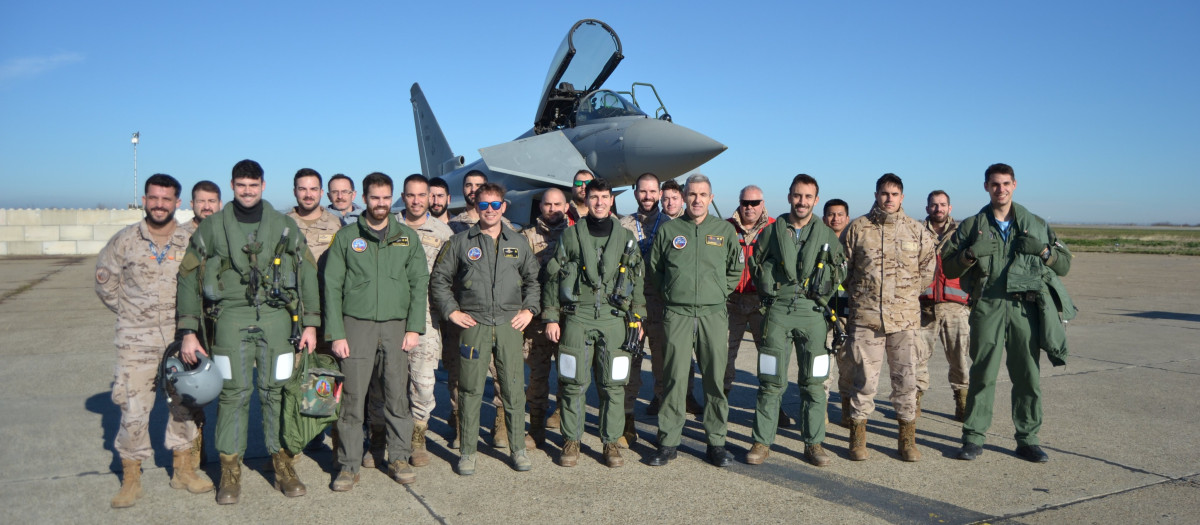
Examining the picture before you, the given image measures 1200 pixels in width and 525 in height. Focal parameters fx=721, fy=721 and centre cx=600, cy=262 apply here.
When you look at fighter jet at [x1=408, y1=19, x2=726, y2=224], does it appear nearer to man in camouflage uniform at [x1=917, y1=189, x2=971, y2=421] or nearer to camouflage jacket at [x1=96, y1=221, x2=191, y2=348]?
man in camouflage uniform at [x1=917, y1=189, x2=971, y2=421]

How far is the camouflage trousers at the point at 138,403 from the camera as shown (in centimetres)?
405

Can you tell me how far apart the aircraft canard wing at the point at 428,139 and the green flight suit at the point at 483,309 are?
39.7 ft

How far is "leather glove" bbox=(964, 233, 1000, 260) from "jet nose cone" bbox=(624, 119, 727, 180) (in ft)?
19.0

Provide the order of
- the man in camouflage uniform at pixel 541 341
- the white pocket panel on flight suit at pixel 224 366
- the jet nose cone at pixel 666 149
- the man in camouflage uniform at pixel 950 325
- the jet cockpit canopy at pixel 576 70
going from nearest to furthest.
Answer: the white pocket panel on flight suit at pixel 224 366
the man in camouflage uniform at pixel 541 341
the man in camouflage uniform at pixel 950 325
the jet nose cone at pixel 666 149
the jet cockpit canopy at pixel 576 70

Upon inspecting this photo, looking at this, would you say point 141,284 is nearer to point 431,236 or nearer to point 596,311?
point 431,236

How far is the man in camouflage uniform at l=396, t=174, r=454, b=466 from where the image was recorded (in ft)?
15.4

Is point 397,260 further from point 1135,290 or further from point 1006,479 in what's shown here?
point 1135,290

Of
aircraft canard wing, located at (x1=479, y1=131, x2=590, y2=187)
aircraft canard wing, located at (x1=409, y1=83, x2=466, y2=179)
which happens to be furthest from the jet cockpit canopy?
aircraft canard wing, located at (x1=409, y1=83, x2=466, y2=179)

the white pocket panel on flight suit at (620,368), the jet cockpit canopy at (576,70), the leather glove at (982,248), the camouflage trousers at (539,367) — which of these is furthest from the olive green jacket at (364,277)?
the jet cockpit canopy at (576,70)

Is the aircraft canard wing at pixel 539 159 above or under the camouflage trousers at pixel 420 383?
above

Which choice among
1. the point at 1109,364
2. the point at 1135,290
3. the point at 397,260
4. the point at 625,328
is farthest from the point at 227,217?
the point at 1135,290

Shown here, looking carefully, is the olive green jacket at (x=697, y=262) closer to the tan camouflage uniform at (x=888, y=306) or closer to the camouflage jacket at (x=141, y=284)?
the tan camouflage uniform at (x=888, y=306)

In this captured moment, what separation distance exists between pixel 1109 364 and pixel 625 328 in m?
6.22

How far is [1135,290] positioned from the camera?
1627 cm
